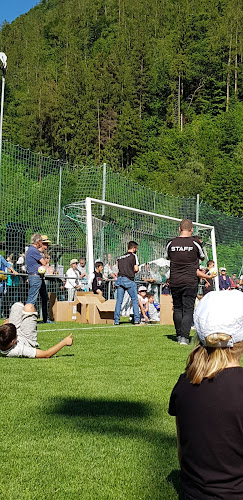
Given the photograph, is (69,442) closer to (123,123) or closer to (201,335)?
(201,335)

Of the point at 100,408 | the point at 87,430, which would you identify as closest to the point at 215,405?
the point at 87,430

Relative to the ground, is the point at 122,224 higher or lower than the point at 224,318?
higher

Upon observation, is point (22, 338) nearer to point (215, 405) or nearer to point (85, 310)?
point (215, 405)

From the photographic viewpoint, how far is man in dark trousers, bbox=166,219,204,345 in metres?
9.46

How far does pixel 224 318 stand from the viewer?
98.6 inches

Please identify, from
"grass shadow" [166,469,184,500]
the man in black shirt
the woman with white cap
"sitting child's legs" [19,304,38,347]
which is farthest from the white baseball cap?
the man in black shirt

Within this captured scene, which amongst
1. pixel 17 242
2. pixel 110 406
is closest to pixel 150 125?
pixel 17 242

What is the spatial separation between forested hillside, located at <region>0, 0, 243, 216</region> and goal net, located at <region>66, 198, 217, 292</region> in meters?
37.0

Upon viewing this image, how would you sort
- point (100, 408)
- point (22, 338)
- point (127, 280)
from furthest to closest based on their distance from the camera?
point (127, 280) → point (22, 338) → point (100, 408)

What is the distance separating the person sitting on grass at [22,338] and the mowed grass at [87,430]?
186 mm

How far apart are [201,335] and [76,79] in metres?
80.2

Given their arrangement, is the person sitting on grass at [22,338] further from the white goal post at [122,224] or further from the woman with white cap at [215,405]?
the white goal post at [122,224]

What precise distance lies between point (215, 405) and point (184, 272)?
7.06m

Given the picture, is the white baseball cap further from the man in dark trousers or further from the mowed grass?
the man in dark trousers
